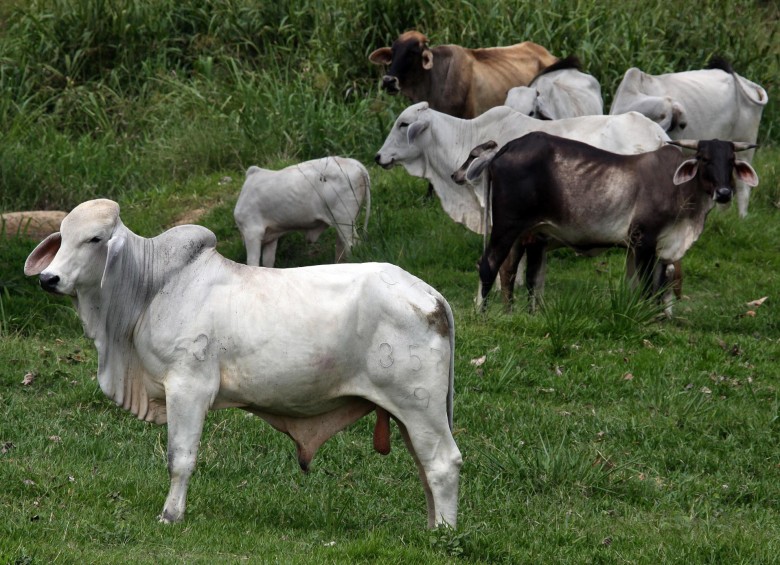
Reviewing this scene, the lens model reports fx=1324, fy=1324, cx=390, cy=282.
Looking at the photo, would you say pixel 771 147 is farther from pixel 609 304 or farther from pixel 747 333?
pixel 609 304

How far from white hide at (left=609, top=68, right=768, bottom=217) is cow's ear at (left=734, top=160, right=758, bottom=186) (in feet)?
8.44

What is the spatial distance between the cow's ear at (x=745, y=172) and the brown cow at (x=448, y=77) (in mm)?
4284

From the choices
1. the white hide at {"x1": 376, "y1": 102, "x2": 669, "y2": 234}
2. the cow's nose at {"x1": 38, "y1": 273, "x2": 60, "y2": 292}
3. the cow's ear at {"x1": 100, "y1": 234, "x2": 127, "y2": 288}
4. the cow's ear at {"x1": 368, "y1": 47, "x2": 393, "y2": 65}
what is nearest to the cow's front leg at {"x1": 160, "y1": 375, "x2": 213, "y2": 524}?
the cow's ear at {"x1": 100, "y1": 234, "x2": 127, "y2": 288}

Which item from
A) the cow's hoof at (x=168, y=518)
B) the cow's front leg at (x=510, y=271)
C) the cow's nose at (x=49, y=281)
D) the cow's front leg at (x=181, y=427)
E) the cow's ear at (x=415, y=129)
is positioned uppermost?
the cow's nose at (x=49, y=281)

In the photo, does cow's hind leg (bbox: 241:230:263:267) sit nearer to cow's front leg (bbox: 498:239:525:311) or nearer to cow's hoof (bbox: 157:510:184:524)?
cow's front leg (bbox: 498:239:525:311)

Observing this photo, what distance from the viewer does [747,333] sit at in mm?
9906

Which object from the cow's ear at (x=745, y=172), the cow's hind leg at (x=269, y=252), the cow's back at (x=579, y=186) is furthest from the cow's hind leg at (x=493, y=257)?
the cow's hind leg at (x=269, y=252)

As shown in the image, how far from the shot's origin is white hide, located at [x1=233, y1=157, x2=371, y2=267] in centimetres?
1101

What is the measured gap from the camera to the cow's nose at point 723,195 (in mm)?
8906

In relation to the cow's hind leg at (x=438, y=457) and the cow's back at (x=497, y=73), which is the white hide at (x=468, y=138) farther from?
the cow's hind leg at (x=438, y=457)

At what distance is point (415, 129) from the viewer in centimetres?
1105

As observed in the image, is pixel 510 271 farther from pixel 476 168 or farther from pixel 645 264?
pixel 645 264

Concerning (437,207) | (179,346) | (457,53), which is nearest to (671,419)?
(179,346)

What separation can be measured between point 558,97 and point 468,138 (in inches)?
64.4
